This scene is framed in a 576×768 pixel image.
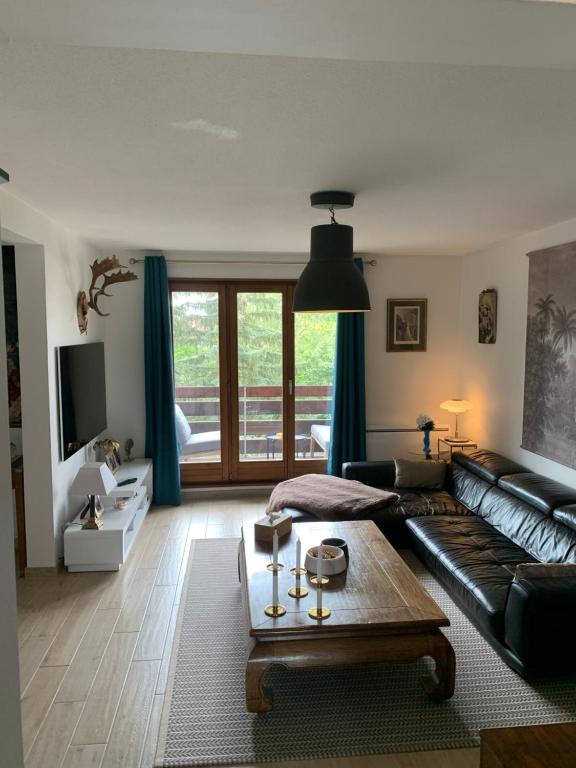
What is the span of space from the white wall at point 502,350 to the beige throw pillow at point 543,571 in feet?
3.97

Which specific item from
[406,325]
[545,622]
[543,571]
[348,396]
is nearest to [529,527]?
[543,571]

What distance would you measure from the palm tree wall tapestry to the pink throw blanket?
1.29 meters

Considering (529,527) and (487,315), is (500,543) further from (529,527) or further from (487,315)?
(487,315)

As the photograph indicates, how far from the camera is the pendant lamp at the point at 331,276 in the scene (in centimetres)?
296

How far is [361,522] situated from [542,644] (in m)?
1.48

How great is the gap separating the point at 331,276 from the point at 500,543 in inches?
88.5

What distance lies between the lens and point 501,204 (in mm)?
3455

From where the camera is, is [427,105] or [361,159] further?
[361,159]

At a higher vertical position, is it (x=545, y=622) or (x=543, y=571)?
(x=543, y=571)

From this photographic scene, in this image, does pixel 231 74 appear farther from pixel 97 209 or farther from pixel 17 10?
pixel 97 209

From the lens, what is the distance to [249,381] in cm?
588

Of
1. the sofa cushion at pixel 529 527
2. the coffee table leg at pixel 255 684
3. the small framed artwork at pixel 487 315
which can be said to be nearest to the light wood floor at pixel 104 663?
the coffee table leg at pixel 255 684

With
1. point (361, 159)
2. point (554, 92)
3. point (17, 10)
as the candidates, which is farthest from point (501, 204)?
point (17, 10)

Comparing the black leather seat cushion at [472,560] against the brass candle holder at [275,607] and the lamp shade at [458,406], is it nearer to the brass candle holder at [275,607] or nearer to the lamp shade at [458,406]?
the brass candle holder at [275,607]
